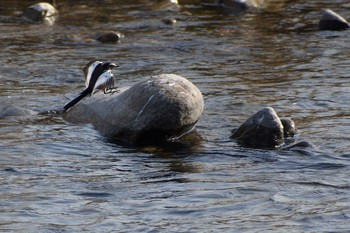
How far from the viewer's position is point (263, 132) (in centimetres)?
848

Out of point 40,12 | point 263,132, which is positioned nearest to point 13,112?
point 263,132

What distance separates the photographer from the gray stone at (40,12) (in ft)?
49.7

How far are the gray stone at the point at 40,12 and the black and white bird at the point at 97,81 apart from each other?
16.8ft

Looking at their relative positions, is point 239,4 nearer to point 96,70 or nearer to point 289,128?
point 96,70

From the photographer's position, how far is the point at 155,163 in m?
8.03

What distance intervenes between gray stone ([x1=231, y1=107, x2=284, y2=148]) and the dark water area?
144mm

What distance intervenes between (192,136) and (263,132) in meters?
0.73

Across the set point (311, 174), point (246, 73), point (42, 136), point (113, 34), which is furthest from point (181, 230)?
point (113, 34)

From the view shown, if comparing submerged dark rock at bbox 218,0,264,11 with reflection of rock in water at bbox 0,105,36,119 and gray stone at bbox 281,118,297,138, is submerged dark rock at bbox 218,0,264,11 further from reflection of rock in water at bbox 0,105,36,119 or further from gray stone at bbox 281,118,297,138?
gray stone at bbox 281,118,297,138

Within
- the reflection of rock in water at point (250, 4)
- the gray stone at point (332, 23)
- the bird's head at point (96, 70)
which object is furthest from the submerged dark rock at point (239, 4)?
the bird's head at point (96, 70)

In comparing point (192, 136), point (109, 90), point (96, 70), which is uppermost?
point (96, 70)

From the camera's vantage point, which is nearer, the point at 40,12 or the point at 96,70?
the point at 96,70

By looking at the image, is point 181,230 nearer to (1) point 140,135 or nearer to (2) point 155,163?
(2) point 155,163

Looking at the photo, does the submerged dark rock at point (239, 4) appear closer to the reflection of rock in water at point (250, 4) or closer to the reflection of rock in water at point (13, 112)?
the reflection of rock in water at point (250, 4)
